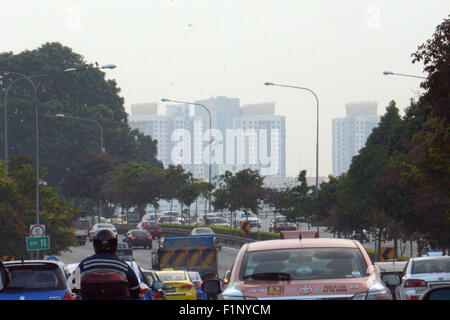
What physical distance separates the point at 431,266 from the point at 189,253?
19.3 meters

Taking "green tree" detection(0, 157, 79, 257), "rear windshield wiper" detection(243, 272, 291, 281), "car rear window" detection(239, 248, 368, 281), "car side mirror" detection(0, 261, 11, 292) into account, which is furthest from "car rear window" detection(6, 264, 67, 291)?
"green tree" detection(0, 157, 79, 257)

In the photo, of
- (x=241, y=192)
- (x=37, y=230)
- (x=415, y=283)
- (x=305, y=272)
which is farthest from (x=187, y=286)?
(x=241, y=192)

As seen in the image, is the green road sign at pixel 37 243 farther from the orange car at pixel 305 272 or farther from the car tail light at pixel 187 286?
the orange car at pixel 305 272

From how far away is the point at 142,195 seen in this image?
310 ft

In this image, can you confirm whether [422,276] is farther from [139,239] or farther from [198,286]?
[139,239]

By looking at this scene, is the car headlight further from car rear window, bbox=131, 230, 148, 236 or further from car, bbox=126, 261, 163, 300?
car rear window, bbox=131, 230, 148, 236

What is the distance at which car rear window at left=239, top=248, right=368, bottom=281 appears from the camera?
9.35m

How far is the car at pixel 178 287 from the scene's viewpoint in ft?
82.4

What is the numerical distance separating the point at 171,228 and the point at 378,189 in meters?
42.9

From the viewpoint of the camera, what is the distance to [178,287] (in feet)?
83.1

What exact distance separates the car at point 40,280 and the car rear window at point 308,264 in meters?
4.48

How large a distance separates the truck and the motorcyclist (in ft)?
95.6
